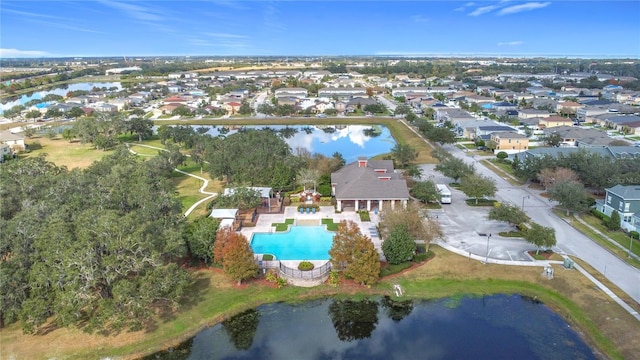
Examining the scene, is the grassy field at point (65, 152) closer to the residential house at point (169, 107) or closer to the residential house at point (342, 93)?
the residential house at point (169, 107)

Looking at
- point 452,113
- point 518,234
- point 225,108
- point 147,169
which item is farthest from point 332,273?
point 225,108

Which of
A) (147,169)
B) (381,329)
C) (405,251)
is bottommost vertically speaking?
(381,329)

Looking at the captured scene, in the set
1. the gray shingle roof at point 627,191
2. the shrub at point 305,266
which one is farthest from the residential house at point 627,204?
the shrub at point 305,266

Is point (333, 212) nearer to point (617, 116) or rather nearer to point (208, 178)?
point (208, 178)

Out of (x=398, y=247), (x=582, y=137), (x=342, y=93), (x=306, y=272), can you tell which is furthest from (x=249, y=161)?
(x=342, y=93)

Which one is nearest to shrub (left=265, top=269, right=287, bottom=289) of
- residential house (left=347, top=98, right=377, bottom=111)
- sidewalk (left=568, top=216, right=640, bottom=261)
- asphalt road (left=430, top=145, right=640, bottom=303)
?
asphalt road (left=430, top=145, right=640, bottom=303)

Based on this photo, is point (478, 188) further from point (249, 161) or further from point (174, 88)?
point (174, 88)

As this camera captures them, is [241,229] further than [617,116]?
No

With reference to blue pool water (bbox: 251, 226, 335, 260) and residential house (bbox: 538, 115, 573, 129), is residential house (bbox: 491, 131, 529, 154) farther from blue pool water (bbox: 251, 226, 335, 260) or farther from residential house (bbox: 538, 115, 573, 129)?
blue pool water (bbox: 251, 226, 335, 260)
